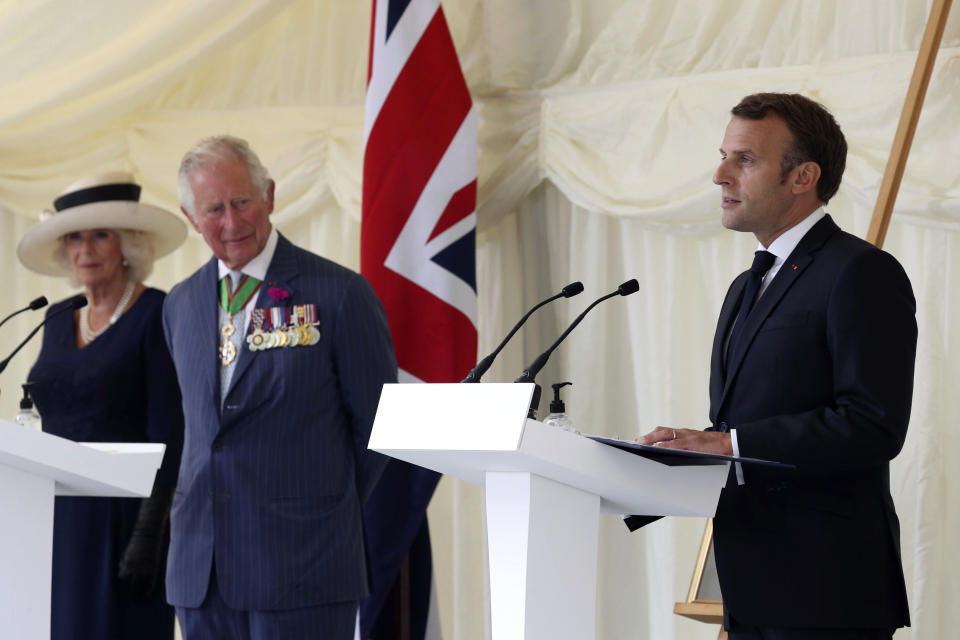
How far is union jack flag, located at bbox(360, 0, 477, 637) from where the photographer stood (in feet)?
12.4

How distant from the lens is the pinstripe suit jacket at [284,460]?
2645 millimetres

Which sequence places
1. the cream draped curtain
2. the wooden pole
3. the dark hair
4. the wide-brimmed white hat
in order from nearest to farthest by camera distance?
the dark hair < the wooden pole < the cream draped curtain < the wide-brimmed white hat

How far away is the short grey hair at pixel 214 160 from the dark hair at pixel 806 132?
1.24 metres

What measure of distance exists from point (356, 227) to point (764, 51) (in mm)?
1575

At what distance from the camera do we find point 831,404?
2.00 m

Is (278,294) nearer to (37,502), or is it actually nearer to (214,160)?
(214,160)

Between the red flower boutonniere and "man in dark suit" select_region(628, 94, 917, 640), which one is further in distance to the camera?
the red flower boutonniere

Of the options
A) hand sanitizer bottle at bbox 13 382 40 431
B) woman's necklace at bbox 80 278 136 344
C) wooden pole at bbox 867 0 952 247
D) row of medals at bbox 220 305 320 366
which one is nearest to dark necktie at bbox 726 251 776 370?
wooden pole at bbox 867 0 952 247

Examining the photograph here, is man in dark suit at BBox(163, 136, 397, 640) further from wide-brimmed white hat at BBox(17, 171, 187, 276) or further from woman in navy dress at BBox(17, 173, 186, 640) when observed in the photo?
wide-brimmed white hat at BBox(17, 171, 187, 276)

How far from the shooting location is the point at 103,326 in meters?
3.54

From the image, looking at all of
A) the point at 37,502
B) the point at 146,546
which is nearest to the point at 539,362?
the point at 37,502

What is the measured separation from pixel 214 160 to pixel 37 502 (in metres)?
0.90

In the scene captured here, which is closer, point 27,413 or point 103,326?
point 27,413

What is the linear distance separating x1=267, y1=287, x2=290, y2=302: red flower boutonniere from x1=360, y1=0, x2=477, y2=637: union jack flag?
1.00m
